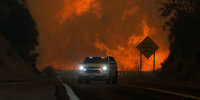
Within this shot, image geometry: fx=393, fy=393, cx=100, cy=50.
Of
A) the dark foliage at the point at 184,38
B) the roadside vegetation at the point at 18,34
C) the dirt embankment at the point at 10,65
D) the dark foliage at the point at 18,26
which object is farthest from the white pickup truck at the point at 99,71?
the dark foliage at the point at 18,26

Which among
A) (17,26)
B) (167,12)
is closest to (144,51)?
(167,12)

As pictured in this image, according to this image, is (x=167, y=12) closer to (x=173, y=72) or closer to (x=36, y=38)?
(x=173, y=72)

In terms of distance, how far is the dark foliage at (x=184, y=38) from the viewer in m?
29.2

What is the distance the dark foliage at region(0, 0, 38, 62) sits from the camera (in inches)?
2703

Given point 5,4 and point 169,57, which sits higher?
point 5,4

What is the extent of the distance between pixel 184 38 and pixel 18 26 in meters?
43.4

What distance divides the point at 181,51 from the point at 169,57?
3266mm

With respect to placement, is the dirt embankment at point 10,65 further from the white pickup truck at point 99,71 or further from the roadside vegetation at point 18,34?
the white pickup truck at point 99,71

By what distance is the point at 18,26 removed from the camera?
70.2 m

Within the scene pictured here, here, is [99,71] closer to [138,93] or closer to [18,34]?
[138,93]

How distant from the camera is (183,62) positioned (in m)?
31.2

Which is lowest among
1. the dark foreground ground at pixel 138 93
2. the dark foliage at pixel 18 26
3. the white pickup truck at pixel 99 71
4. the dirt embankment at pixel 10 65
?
the dark foreground ground at pixel 138 93

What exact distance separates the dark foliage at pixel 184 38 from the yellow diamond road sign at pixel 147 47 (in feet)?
6.03

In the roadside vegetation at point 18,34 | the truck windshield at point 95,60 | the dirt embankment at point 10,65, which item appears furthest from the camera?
the roadside vegetation at point 18,34
